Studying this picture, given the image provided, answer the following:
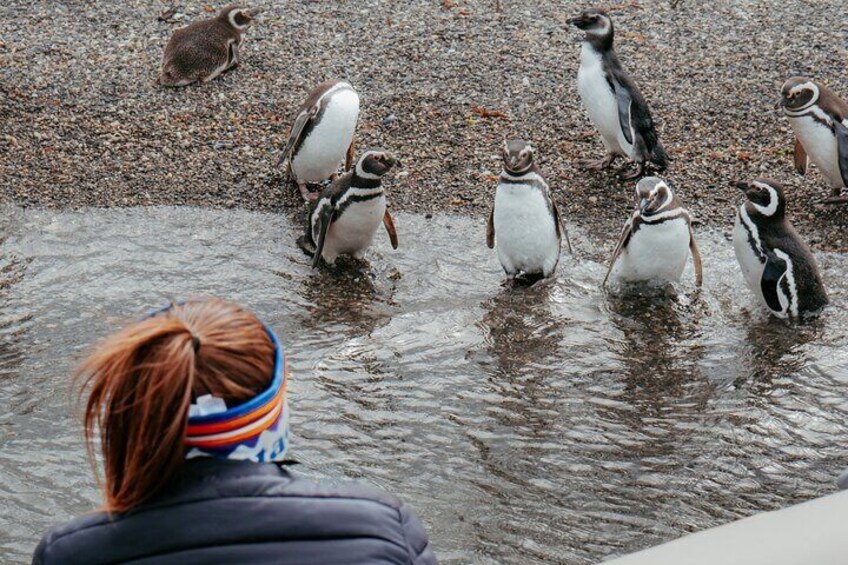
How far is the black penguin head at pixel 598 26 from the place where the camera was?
7.14 metres

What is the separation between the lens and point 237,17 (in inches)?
322

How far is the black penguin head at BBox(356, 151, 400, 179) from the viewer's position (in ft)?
19.1

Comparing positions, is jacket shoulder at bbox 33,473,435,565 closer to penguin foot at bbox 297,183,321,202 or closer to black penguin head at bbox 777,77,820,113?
penguin foot at bbox 297,183,321,202

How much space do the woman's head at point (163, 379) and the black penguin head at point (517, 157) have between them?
4217mm

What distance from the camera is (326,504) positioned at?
1.48 meters

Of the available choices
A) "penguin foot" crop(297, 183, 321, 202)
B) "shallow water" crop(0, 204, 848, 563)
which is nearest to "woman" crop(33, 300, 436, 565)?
"shallow water" crop(0, 204, 848, 563)

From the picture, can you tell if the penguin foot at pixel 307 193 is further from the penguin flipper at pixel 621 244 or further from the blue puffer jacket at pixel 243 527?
the blue puffer jacket at pixel 243 527

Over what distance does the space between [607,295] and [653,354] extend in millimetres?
661

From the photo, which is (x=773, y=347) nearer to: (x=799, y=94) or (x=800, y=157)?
(x=800, y=157)

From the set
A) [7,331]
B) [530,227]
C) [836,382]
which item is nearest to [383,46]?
[530,227]

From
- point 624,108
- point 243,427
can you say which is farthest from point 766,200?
point 243,427

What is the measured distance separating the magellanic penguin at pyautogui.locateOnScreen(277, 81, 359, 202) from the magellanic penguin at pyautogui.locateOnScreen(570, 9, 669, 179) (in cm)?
150

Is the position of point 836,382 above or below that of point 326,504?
below

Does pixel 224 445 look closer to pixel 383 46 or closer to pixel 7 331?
pixel 7 331
